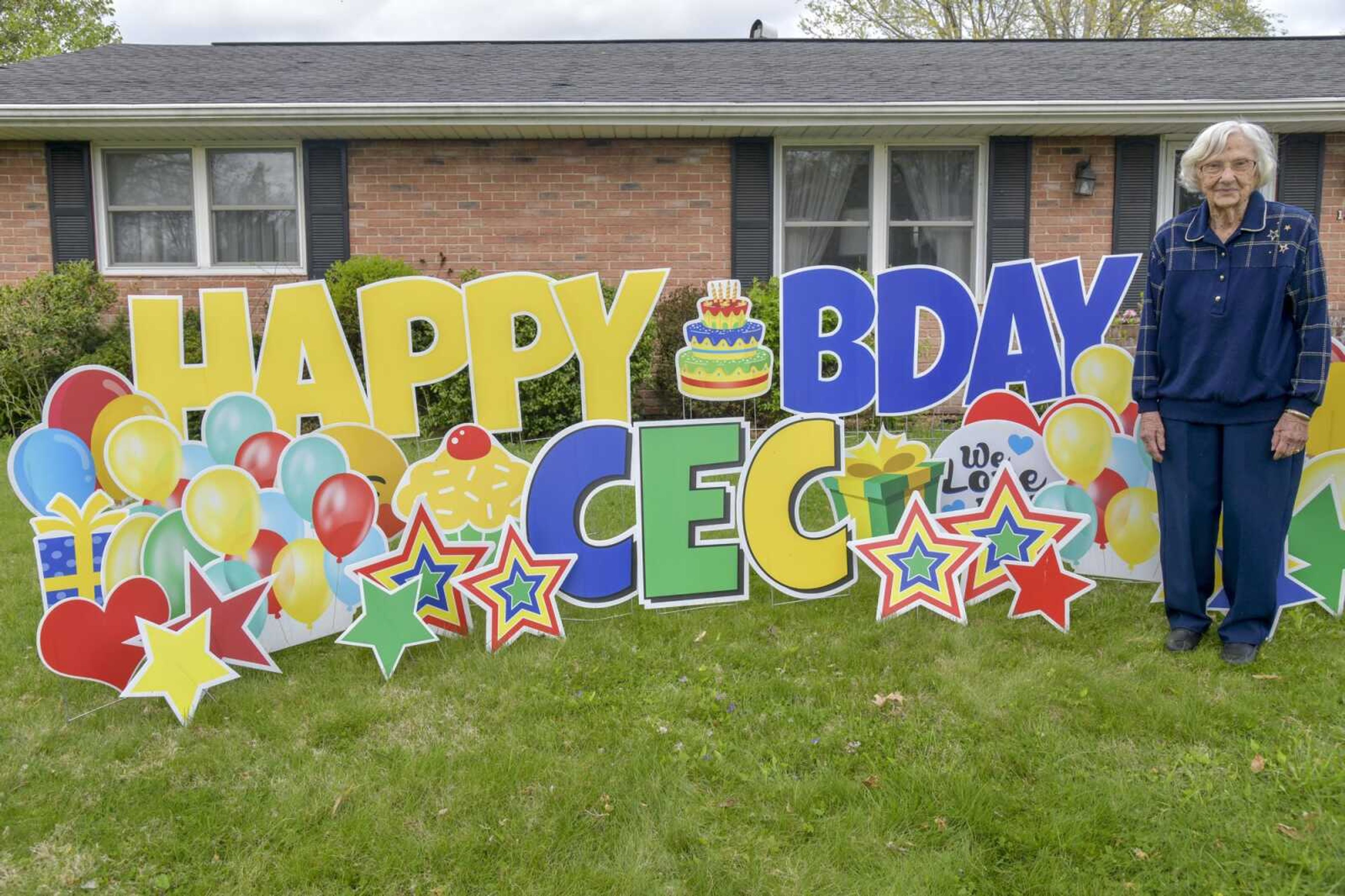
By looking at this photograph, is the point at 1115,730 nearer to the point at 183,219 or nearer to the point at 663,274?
the point at 663,274

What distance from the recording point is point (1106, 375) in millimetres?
4008

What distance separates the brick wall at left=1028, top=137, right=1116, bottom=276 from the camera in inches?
340

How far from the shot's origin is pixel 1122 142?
28.3ft

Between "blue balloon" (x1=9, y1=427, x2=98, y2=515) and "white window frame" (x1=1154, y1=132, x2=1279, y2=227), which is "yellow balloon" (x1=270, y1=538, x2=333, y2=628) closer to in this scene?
"blue balloon" (x1=9, y1=427, x2=98, y2=515)

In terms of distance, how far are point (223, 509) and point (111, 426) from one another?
50 cm

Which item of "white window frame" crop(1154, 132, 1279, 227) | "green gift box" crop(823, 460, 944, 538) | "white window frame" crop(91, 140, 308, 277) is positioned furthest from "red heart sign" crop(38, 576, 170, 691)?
"white window frame" crop(1154, 132, 1279, 227)

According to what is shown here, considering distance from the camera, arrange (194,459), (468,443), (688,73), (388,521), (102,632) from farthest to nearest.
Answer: (688,73), (388,521), (468,443), (194,459), (102,632)

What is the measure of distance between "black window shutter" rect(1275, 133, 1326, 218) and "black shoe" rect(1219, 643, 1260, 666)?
680 cm

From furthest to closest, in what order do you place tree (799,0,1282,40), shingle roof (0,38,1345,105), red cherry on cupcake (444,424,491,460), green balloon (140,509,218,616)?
tree (799,0,1282,40), shingle roof (0,38,1345,105), red cherry on cupcake (444,424,491,460), green balloon (140,509,218,616)

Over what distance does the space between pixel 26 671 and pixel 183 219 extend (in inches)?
252

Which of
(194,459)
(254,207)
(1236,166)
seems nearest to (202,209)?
(254,207)

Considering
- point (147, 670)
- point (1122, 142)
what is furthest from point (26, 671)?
point (1122, 142)

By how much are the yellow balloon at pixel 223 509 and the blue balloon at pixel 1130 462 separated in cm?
323

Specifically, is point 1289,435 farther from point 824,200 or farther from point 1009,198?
point 824,200
